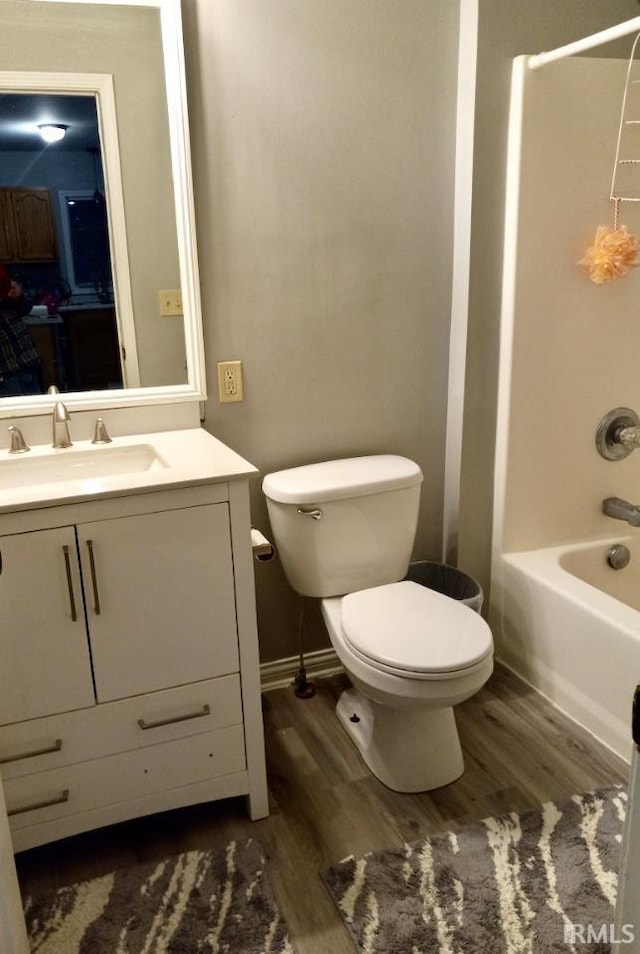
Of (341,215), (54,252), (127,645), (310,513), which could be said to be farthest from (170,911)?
(341,215)

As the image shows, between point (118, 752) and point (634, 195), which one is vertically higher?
point (634, 195)

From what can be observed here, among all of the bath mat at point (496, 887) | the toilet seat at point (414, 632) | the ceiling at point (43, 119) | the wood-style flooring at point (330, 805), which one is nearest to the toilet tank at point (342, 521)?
the toilet seat at point (414, 632)

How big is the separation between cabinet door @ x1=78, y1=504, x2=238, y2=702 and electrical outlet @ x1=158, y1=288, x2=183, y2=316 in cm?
67

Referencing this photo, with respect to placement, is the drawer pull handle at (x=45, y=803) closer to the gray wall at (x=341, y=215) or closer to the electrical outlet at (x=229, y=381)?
the gray wall at (x=341, y=215)

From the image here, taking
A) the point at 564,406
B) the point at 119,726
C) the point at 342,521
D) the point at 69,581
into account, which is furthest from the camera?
the point at 564,406

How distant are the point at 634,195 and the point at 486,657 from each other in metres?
1.46

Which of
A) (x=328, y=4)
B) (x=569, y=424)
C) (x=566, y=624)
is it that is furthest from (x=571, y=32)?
(x=566, y=624)

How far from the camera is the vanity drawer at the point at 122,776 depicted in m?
1.53

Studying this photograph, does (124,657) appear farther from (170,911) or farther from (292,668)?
(292,668)

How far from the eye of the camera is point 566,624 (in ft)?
6.70

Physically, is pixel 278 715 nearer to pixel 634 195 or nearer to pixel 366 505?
pixel 366 505

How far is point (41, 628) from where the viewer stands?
1.45 m

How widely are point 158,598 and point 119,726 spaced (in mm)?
303

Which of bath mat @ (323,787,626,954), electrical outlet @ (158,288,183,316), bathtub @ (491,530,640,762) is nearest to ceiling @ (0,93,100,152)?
electrical outlet @ (158,288,183,316)
